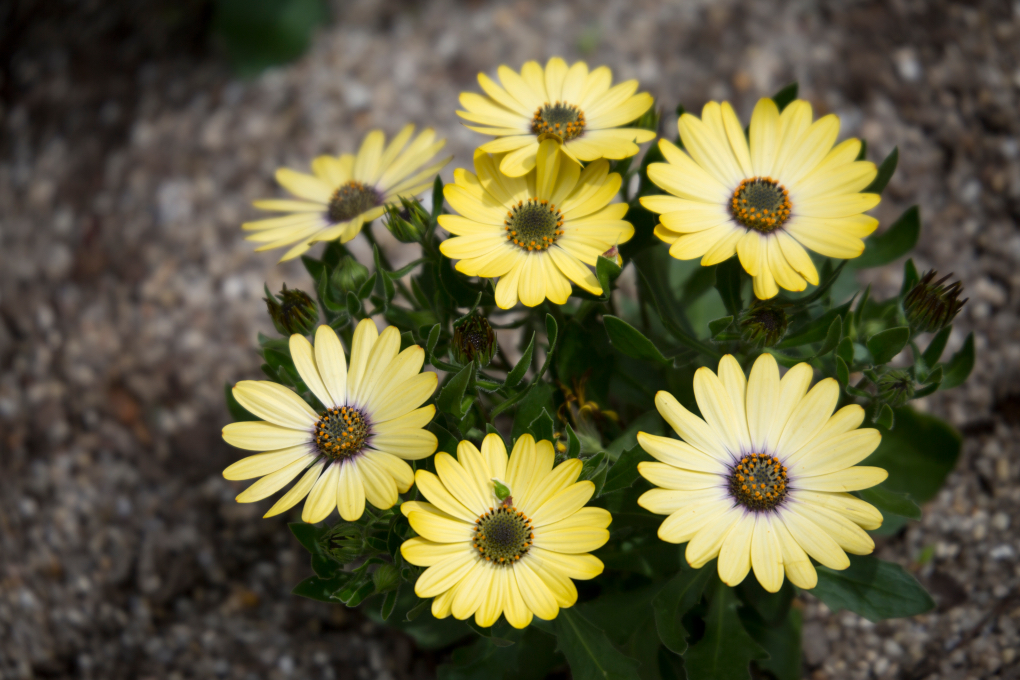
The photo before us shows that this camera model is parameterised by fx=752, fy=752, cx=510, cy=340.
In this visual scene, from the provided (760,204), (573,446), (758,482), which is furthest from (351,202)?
(758,482)

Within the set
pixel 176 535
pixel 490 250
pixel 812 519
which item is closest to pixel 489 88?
pixel 490 250

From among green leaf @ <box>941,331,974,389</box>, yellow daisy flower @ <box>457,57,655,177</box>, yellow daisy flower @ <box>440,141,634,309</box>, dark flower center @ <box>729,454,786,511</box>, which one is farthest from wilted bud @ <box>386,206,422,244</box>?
green leaf @ <box>941,331,974,389</box>

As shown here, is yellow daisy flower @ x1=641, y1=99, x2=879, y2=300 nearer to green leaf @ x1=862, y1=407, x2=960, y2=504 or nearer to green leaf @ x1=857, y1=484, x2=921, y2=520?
green leaf @ x1=857, y1=484, x2=921, y2=520

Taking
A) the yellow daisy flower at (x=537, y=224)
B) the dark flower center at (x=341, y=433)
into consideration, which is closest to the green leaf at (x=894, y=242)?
the yellow daisy flower at (x=537, y=224)

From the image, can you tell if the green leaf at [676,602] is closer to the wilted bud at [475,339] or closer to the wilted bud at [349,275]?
the wilted bud at [475,339]

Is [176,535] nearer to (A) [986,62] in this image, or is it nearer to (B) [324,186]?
(B) [324,186]

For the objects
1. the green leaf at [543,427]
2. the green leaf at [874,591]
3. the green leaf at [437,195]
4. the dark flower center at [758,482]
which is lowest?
the green leaf at [874,591]
